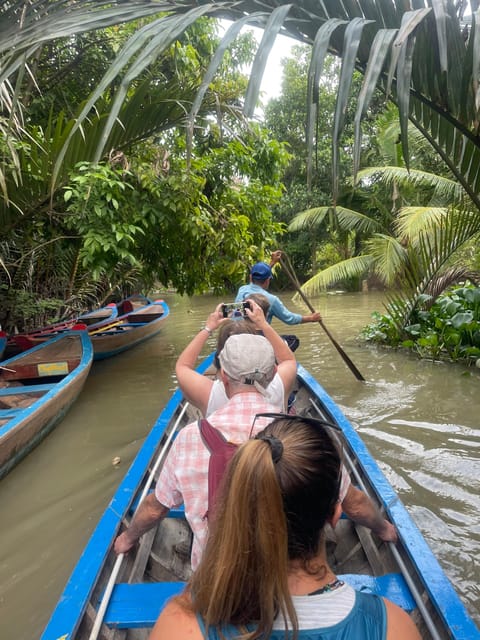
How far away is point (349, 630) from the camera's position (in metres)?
0.83

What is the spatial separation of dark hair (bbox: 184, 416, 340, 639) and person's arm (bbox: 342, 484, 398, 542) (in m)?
0.84

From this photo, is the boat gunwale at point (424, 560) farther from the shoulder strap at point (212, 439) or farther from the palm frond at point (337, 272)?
the palm frond at point (337, 272)

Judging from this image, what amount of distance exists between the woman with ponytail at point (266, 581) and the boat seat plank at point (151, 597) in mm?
795

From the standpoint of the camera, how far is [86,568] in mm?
1673

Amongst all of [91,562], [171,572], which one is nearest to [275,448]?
[91,562]

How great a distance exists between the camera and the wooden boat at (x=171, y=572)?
4.77 ft

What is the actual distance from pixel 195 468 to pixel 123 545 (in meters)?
0.61

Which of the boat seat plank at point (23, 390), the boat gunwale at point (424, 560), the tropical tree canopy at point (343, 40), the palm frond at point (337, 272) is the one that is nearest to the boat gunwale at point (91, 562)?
the boat gunwale at point (424, 560)

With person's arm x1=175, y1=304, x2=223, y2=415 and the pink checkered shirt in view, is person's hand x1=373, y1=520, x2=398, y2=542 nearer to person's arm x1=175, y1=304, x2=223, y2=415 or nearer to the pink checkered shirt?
the pink checkered shirt

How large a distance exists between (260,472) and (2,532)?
2894 millimetres

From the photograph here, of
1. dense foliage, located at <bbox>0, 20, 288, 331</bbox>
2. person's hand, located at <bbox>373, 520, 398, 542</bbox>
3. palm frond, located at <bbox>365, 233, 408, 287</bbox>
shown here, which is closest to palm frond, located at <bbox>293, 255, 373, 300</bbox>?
palm frond, located at <bbox>365, 233, 408, 287</bbox>

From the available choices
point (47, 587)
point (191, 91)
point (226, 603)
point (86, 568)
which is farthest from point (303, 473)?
point (191, 91)

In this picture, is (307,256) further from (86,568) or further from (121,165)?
(86,568)

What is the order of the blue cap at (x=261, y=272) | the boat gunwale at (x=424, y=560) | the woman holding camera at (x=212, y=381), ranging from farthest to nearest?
the blue cap at (x=261, y=272)
the woman holding camera at (x=212, y=381)
the boat gunwale at (x=424, y=560)
